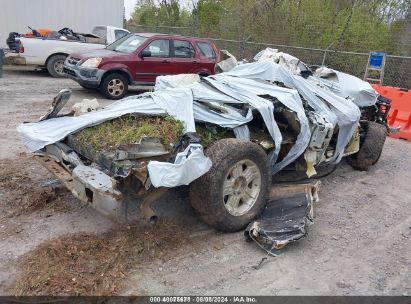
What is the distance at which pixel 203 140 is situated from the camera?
4.05m

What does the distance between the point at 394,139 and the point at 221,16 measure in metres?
11.7

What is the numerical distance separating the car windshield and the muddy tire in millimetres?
6435

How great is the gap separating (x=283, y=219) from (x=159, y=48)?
301 inches

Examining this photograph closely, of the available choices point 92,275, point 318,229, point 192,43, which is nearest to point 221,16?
point 192,43

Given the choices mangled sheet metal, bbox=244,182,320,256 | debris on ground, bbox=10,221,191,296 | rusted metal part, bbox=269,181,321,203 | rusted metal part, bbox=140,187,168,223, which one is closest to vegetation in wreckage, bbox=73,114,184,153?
rusted metal part, bbox=140,187,168,223

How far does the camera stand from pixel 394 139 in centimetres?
858

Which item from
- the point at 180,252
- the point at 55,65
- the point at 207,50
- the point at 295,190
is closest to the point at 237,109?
the point at 295,190

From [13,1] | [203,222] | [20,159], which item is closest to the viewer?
[203,222]

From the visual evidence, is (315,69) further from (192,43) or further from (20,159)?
(192,43)

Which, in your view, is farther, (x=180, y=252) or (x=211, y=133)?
(x=211, y=133)

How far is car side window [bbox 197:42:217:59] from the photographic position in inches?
453

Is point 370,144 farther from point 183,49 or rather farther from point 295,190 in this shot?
point 183,49

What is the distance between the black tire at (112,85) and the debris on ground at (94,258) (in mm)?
6899

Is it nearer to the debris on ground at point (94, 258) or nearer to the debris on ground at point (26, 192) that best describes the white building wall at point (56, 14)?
the debris on ground at point (26, 192)
